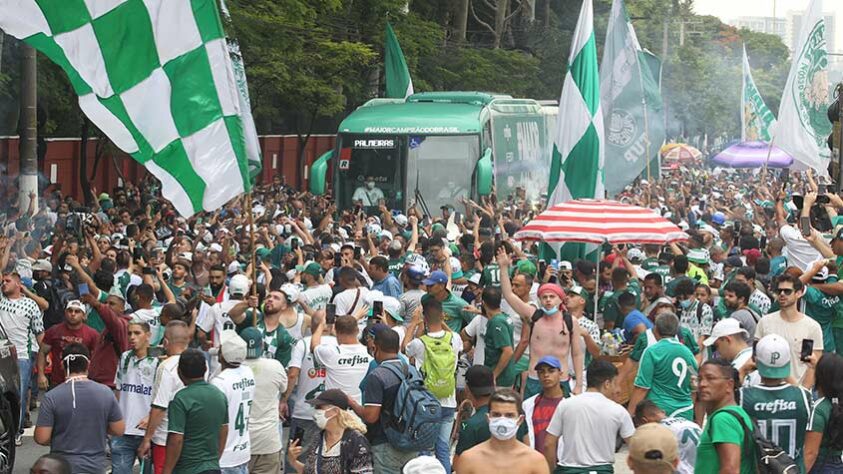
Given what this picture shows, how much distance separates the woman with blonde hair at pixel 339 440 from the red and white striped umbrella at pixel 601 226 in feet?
16.8

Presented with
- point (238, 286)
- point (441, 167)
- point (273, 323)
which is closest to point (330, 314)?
point (273, 323)

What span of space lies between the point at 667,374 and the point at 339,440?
2.38 m

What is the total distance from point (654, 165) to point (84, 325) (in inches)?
756

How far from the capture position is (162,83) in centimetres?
928

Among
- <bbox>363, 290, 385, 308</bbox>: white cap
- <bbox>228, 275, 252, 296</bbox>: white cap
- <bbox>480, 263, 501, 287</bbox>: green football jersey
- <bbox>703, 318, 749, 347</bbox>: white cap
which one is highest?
<bbox>703, 318, 749, 347</bbox>: white cap

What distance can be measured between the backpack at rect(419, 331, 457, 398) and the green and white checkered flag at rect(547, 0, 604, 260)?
23.1 feet

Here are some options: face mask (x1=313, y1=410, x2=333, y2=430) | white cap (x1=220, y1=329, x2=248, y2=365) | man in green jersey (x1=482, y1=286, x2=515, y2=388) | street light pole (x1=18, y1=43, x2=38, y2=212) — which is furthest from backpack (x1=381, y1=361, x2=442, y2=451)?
street light pole (x1=18, y1=43, x2=38, y2=212)

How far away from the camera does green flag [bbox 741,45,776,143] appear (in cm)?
3626

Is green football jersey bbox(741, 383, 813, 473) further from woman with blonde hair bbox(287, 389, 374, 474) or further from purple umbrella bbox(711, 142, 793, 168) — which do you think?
purple umbrella bbox(711, 142, 793, 168)

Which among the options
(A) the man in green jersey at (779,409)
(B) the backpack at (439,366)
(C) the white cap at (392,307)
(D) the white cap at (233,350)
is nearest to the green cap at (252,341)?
(D) the white cap at (233,350)

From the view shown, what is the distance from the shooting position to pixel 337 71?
3797 centimetres

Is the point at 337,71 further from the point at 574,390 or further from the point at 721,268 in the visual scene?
the point at 574,390

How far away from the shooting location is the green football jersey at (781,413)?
798cm

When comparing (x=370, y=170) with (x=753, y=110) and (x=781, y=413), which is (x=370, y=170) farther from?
(x=781, y=413)
